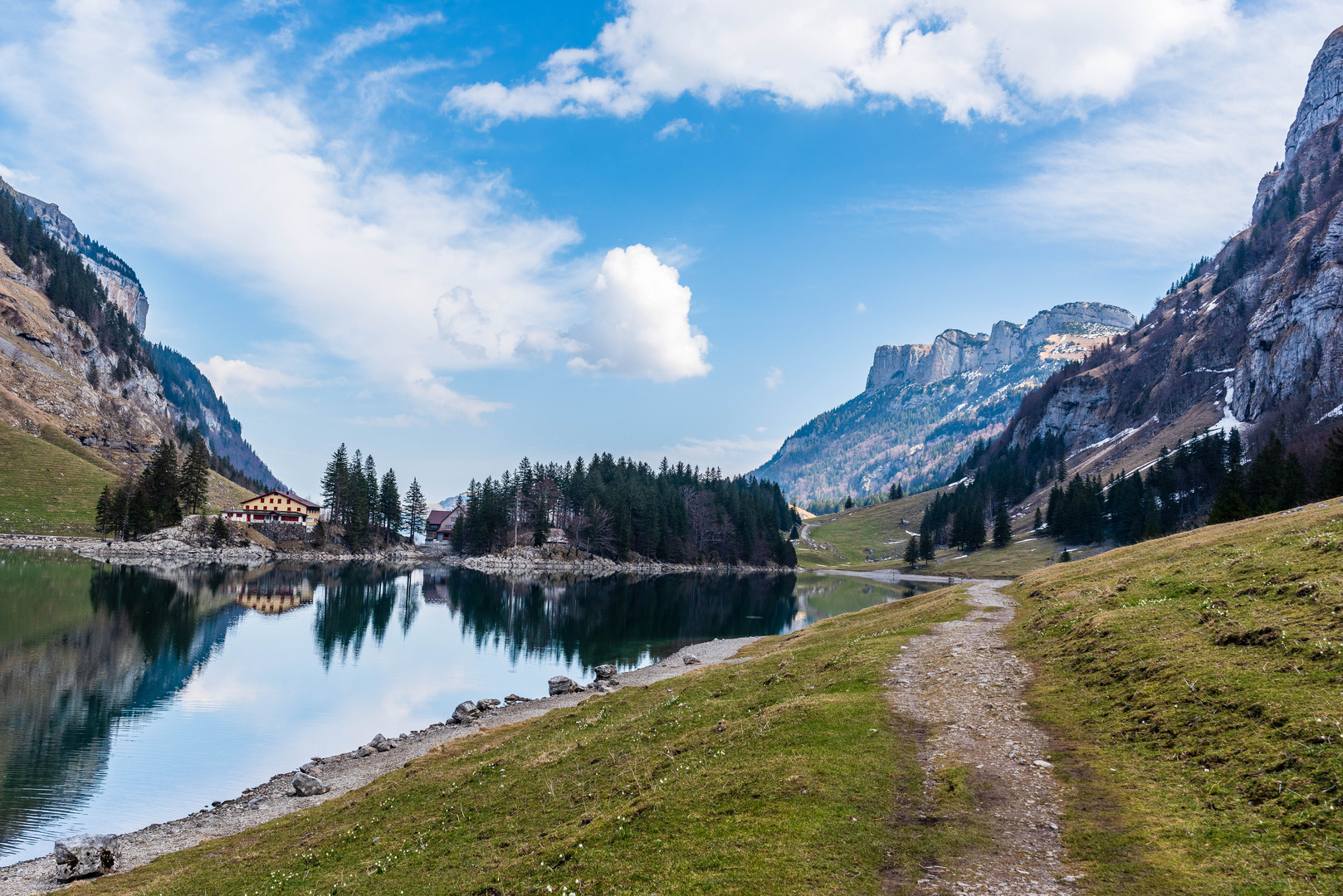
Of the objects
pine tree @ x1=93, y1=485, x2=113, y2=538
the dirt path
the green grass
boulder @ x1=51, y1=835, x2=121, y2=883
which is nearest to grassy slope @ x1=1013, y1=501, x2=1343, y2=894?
the dirt path

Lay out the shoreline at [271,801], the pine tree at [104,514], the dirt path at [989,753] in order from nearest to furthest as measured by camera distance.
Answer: the dirt path at [989,753] < the shoreline at [271,801] < the pine tree at [104,514]

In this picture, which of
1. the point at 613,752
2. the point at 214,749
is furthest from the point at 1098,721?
the point at 214,749

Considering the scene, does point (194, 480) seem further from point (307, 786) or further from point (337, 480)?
point (307, 786)

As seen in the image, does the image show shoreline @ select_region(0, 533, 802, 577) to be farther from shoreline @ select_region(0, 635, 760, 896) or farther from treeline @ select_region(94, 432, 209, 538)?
shoreline @ select_region(0, 635, 760, 896)

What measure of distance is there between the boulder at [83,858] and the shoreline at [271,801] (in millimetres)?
402

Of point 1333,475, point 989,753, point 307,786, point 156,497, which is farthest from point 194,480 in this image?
point 1333,475

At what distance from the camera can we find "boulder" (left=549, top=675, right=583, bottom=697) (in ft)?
193

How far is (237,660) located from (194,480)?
13415 cm

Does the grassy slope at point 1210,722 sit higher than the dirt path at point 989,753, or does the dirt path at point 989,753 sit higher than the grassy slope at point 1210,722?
the grassy slope at point 1210,722

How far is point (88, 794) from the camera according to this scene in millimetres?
34719

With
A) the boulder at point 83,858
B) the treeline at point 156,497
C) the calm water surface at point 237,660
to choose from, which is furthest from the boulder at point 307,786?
the treeline at point 156,497

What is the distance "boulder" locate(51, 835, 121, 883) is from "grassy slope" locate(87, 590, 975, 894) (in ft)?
6.05

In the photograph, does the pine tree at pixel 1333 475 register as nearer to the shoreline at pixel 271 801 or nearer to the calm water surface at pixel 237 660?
the calm water surface at pixel 237 660

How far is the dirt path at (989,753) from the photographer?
47.8 ft
